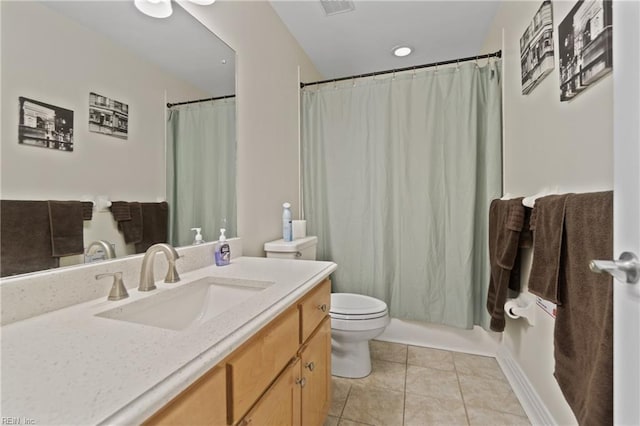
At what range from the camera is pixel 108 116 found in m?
0.91

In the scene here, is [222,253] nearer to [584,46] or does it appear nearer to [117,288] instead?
[117,288]

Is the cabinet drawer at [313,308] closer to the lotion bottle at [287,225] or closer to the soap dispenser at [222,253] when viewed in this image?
the soap dispenser at [222,253]

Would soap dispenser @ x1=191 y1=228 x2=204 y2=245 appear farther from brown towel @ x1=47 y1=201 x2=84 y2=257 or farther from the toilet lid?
the toilet lid

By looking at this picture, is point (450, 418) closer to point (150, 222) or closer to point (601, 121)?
point (601, 121)

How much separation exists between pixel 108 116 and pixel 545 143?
5.89ft

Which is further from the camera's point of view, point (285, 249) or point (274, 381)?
point (285, 249)

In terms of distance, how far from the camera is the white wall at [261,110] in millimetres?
→ 1561

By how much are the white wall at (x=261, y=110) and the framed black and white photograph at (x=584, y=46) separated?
58.0 inches

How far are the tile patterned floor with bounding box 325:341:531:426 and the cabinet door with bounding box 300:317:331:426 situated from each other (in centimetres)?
31

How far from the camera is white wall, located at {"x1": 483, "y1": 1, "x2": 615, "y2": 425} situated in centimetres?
93

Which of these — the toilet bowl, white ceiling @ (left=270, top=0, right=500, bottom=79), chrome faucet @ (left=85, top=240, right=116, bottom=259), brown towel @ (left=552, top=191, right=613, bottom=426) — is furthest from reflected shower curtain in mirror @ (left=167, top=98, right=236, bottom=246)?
brown towel @ (left=552, top=191, right=613, bottom=426)

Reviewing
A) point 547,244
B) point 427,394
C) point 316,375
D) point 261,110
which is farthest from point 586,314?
point 261,110

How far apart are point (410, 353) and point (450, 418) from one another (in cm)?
65

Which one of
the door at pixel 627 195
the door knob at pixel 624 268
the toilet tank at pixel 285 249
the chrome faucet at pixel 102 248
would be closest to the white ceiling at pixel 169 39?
the chrome faucet at pixel 102 248
